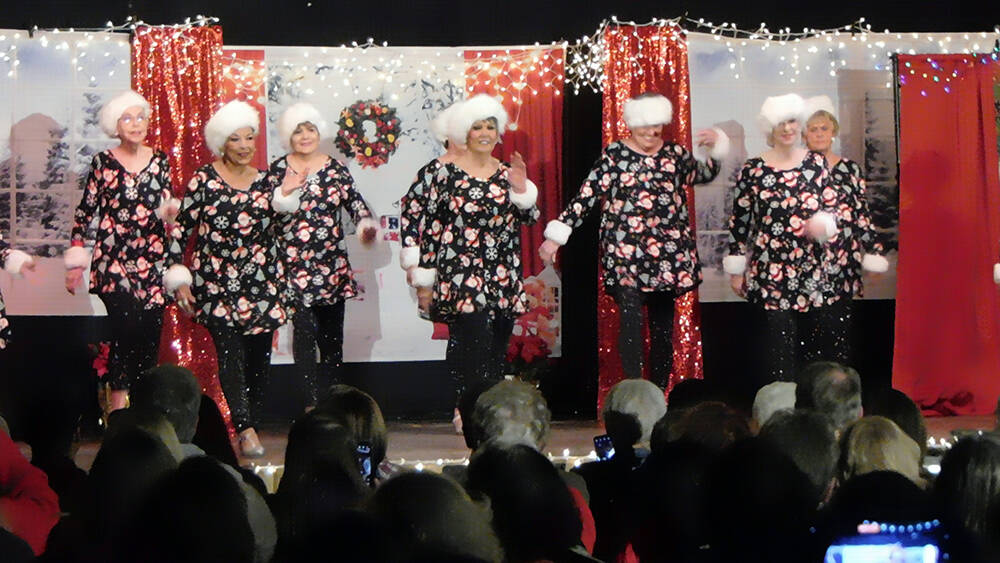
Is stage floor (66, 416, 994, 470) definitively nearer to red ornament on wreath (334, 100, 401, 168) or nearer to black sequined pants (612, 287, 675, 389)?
black sequined pants (612, 287, 675, 389)

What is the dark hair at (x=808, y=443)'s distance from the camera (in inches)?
111

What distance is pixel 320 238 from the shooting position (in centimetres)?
616

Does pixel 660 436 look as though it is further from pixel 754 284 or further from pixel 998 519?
pixel 754 284

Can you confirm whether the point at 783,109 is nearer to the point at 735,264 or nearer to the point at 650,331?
the point at 735,264

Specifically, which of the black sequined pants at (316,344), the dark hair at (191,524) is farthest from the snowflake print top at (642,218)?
the dark hair at (191,524)

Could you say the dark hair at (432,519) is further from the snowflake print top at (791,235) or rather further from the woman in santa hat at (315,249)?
the snowflake print top at (791,235)

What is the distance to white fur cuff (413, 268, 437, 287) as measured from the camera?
6055mm

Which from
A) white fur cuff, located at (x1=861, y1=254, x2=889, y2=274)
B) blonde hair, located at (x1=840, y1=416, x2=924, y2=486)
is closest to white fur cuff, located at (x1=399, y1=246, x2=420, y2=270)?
white fur cuff, located at (x1=861, y1=254, x2=889, y2=274)

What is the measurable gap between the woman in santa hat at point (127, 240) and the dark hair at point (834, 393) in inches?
121

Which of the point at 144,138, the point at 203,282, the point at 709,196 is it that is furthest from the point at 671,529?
the point at 709,196

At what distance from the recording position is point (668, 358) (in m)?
6.29

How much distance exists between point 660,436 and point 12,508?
4.91 ft

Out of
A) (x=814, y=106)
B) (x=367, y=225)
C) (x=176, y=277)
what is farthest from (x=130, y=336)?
(x=814, y=106)

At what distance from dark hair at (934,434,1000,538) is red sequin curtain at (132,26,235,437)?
449cm
